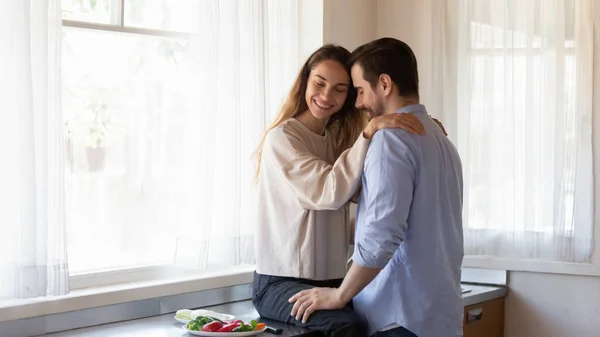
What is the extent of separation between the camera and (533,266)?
10.5ft

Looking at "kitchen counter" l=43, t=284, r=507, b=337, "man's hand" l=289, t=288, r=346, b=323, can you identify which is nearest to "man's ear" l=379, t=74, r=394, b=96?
"man's hand" l=289, t=288, r=346, b=323

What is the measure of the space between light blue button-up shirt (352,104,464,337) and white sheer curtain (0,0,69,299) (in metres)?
0.84

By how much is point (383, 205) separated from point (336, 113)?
609 mm

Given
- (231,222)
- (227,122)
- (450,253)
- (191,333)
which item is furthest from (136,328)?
(450,253)

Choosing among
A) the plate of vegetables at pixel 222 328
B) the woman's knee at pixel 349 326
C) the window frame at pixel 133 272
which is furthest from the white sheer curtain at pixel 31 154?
the woman's knee at pixel 349 326

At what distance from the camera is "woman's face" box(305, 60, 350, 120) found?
2.45 meters

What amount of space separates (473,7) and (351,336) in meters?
1.59

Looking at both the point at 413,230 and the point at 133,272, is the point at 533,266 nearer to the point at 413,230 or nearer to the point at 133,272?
the point at 413,230

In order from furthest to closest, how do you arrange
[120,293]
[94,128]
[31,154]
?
[94,128] < [120,293] < [31,154]

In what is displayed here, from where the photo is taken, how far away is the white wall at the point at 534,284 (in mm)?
3127

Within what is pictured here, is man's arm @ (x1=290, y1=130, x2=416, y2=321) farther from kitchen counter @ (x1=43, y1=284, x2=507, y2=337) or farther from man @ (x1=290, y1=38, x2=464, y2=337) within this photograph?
→ kitchen counter @ (x1=43, y1=284, x2=507, y2=337)

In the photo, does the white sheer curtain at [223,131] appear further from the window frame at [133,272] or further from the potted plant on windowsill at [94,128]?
the potted plant on windowsill at [94,128]

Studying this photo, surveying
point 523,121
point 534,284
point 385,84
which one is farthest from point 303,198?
point 534,284

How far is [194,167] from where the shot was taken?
9.18ft
